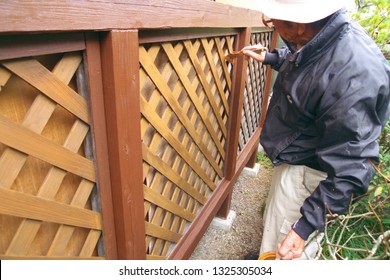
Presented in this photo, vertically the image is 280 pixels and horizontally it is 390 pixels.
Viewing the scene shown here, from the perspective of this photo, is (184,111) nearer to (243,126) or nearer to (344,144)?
(344,144)

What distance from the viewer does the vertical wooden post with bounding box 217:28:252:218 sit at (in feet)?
7.49

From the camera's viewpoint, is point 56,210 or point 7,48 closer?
point 7,48

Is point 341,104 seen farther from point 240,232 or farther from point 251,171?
point 251,171

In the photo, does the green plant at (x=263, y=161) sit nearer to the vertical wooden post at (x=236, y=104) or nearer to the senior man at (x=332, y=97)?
the vertical wooden post at (x=236, y=104)

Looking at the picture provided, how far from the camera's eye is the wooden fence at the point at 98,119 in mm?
712

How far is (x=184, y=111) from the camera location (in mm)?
1604

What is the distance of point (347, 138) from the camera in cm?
117

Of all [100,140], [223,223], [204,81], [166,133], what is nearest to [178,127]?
[166,133]

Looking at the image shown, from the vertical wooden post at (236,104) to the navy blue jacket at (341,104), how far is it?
0.95 meters

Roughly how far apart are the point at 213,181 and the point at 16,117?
6.53 ft

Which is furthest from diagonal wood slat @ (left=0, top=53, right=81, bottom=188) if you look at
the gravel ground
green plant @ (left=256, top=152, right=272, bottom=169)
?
green plant @ (left=256, top=152, right=272, bottom=169)

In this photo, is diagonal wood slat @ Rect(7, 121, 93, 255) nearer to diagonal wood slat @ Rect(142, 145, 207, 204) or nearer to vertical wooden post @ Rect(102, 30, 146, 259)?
vertical wooden post @ Rect(102, 30, 146, 259)

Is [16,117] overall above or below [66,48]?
below
